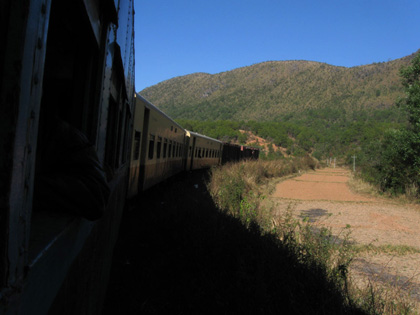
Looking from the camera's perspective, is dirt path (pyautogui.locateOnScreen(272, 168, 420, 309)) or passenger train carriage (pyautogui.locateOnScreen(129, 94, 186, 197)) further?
passenger train carriage (pyautogui.locateOnScreen(129, 94, 186, 197))

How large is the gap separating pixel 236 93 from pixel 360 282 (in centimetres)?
14148

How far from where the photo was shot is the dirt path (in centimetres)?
654

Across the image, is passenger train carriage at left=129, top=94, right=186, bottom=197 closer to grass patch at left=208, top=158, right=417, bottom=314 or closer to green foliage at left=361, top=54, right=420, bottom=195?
grass patch at left=208, top=158, right=417, bottom=314

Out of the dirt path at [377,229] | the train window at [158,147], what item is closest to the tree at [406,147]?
the dirt path at [377,229]

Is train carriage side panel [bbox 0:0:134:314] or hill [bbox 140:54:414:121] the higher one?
hill [bbox 140:54:414:121]

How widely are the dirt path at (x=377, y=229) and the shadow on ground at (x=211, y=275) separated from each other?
3.11 ft

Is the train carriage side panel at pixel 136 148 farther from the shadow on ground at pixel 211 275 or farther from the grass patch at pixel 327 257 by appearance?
the grass patch at pixel 327 257

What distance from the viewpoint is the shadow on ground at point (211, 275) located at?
13.9 feet

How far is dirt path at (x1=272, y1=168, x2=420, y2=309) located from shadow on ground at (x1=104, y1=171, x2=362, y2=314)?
949 millimetres

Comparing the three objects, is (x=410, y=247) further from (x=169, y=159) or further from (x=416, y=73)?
(x=416, y=73)

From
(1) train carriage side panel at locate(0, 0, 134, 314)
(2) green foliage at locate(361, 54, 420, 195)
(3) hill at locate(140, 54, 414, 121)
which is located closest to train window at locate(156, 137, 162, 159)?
(1) train carriage side panel at locate(0, 0, 134, 314)

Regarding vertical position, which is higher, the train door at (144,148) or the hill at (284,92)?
the hill at (284,92)

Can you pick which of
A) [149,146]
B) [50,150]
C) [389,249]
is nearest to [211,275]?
[50,150]

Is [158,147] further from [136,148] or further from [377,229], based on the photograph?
[377,229]
